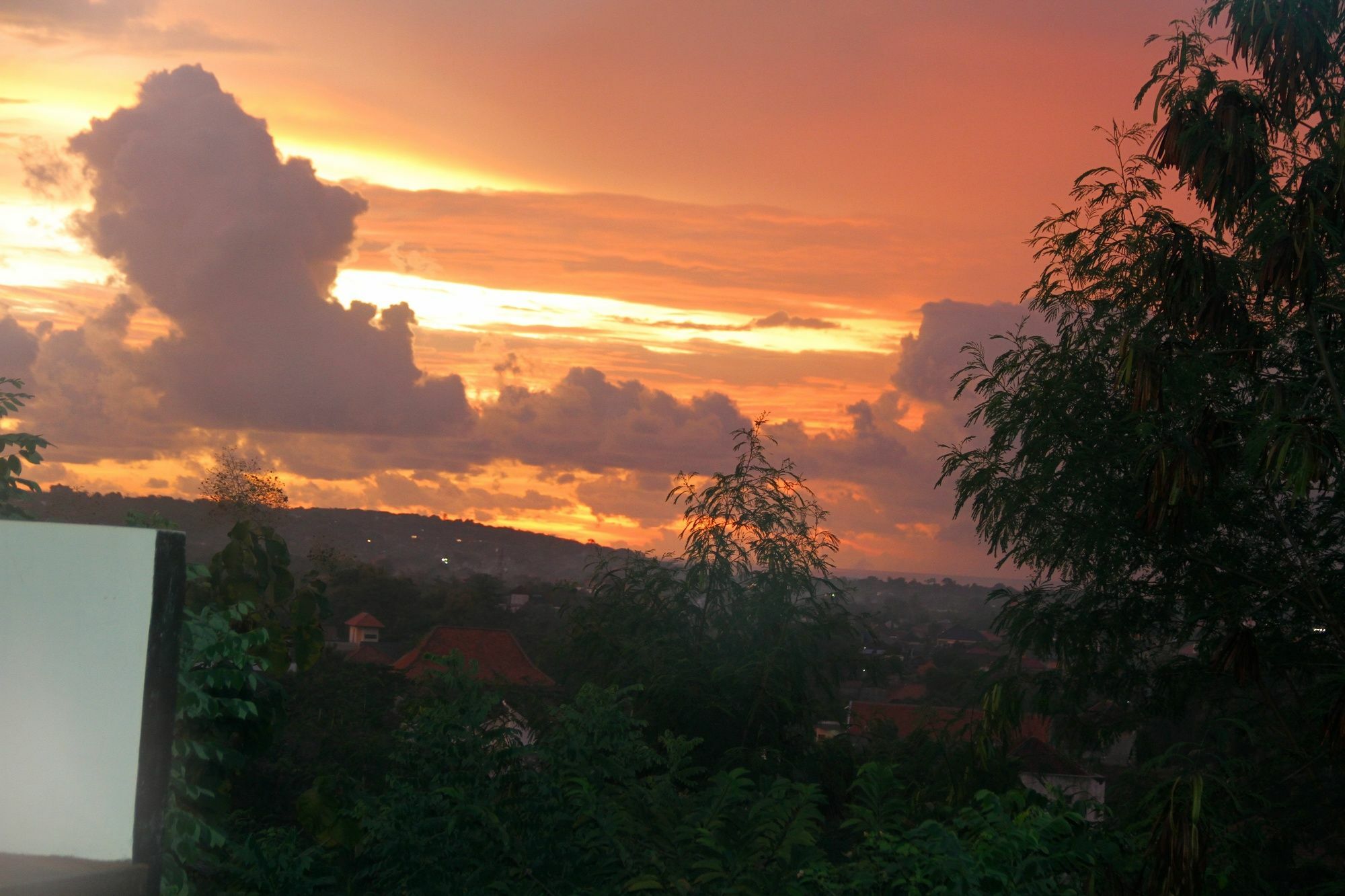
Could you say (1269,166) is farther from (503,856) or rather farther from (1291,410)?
(503,856)

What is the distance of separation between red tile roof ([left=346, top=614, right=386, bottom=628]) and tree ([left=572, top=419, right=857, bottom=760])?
1187 inches

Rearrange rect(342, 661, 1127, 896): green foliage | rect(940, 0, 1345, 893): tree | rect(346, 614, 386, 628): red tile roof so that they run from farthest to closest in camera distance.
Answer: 1. rect(346, 614, 386, 628): red tile roof
2. rect(940, 0, 1345, 893): tree
3. rect(342, 661, 1127, 896): green foliage

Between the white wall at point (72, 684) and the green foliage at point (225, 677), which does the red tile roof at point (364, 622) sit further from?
the white wall at point (72, 684)

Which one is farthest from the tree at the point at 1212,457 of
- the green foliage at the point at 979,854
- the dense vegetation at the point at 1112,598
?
the green foliage at the point at 979,854

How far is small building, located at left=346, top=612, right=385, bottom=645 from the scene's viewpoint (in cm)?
4009

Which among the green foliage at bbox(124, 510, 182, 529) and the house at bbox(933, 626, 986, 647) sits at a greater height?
the green foliage at bbox(124, 510, 182, 529)

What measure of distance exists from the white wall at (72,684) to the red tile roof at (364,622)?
129 feet

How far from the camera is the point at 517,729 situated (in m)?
5.06

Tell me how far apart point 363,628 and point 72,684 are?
41.6 m

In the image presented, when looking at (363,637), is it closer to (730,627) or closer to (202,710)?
(730,627)

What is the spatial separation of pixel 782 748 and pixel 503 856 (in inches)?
269

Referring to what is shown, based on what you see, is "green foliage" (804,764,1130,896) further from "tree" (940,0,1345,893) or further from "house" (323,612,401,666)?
"house" (323,612,401,666)

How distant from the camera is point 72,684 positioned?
1.76 m

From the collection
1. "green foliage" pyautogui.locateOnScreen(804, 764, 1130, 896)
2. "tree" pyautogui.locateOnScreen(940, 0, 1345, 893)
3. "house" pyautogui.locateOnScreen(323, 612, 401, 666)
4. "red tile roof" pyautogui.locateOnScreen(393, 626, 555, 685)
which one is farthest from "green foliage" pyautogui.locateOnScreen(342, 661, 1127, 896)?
"house" pyautogui.locateOnScreen(323, 612, 401, 666)
